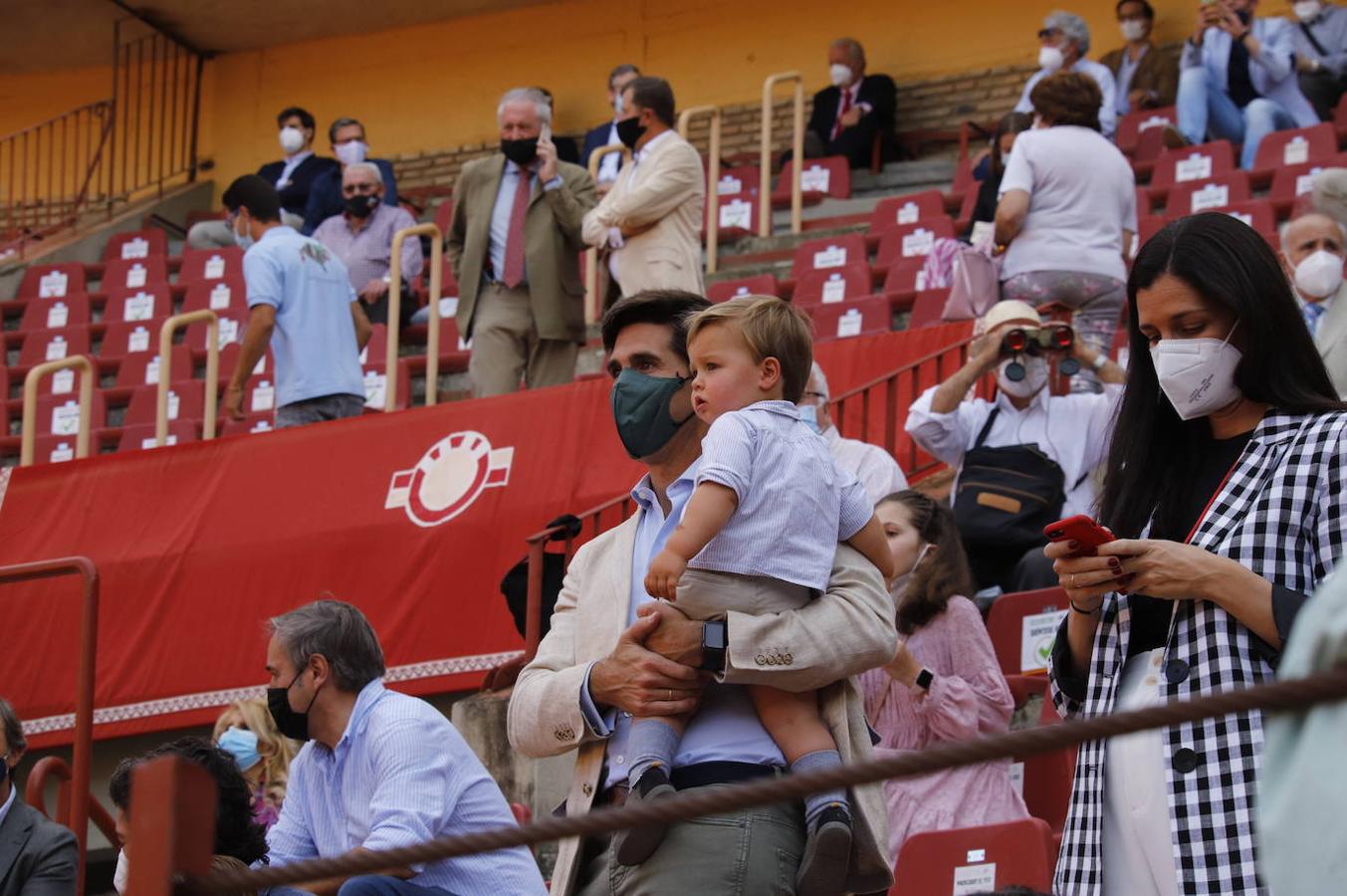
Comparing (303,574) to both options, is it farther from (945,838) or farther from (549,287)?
(945,838)

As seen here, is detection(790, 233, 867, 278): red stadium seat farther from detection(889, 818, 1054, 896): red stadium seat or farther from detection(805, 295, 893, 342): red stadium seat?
detection(889, 818, 1054, 896): red stadium seat

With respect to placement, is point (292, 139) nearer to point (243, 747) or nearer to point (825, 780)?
point (243, 747)

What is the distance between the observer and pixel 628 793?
329cm

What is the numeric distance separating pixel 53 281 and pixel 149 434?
14.8 feet

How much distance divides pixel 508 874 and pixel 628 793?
3.83ft

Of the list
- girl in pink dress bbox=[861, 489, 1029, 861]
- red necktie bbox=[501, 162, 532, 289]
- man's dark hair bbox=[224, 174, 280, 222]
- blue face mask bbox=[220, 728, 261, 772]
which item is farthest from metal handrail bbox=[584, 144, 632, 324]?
girl in pink dress bbox=[861, 489, 1029, 861]

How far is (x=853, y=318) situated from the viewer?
10781 millimetres

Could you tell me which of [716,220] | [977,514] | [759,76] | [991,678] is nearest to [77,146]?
[759,76]

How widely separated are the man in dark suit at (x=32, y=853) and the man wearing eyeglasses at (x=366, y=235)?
302 inches

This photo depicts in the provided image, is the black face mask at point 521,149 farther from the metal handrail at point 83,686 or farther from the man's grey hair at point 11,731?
the man's grey hair at point 11,731

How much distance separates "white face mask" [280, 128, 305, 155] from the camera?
15.8 m

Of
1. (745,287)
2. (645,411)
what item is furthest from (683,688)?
(745,287)

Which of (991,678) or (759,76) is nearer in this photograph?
(991,678)

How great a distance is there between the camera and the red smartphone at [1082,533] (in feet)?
9.50
